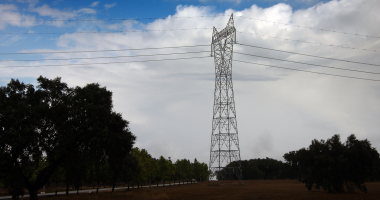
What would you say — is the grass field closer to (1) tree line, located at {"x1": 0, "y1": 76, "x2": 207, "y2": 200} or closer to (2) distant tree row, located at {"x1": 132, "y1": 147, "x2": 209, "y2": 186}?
(1) tree line, located at {"x1": 0, "y1": 76, "x2": 207, "y2": 200}

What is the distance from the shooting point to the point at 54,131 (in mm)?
29219

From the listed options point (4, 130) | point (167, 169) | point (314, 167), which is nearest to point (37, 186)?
point (4, 130)

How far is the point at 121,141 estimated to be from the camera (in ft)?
97.3

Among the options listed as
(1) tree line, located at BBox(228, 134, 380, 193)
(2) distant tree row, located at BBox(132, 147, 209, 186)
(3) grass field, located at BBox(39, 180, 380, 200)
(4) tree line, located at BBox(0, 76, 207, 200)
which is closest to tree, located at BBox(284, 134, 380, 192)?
(1) tree line, located at BBox(228, 134, 380, 193)

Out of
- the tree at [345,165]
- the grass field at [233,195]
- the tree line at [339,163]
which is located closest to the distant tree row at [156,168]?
the grass field at [233,195]

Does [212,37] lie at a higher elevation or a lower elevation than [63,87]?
higher

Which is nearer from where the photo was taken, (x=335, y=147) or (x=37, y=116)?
(x=37, y=116)

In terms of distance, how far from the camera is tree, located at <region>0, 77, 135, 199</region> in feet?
87.1

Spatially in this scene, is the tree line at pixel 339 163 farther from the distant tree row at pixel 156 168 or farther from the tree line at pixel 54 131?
the distant tree row at pixel 156 168

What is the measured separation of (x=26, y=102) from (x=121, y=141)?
34.5ft

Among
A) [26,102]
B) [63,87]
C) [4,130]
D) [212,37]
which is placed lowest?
[4,130]

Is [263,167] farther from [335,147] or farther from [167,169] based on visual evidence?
[335,147]

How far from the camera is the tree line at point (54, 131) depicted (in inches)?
1047

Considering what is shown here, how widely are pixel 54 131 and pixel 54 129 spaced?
21 centimetres
